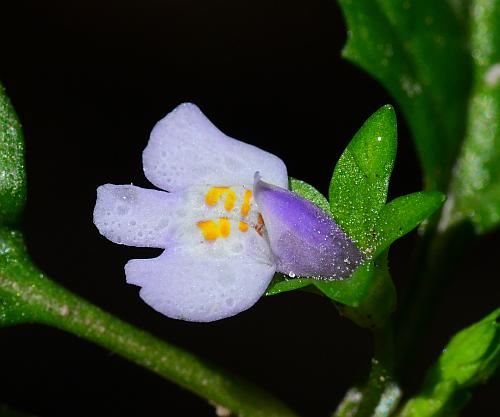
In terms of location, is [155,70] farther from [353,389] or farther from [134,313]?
[353,389]

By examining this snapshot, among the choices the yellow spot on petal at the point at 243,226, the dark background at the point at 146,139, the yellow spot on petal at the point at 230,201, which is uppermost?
the yellow spot on petal at the point at 230,201

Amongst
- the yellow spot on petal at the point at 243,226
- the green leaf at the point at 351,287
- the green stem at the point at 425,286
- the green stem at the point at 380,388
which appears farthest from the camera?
the green stem at the point at 425,286

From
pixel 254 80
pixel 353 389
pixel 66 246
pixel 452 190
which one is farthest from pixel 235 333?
pixel 353 389

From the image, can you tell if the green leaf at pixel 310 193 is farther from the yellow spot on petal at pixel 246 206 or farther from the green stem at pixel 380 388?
the green stem at pixel 380 388

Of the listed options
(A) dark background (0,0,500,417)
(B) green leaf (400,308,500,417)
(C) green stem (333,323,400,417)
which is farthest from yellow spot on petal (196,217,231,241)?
(A) dark background (0,0,500,417)

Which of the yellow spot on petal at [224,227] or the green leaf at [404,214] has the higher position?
the green leaf at [404,214]

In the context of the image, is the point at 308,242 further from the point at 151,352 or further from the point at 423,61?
the point at 423,61

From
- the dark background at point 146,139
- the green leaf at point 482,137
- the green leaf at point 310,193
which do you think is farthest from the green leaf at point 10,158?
the dark background at point 146,139
